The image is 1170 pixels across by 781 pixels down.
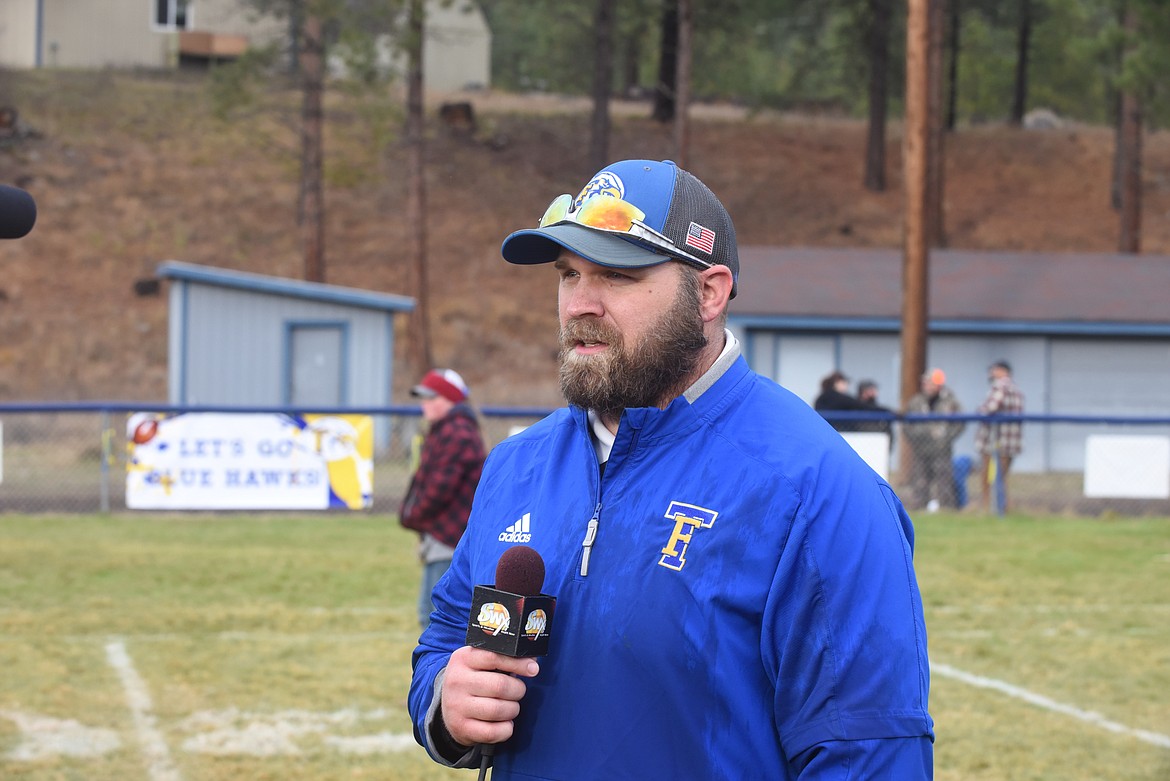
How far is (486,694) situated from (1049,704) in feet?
21.7

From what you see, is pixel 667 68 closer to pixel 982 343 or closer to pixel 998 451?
pixel 982 343

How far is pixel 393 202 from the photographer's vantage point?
143ft

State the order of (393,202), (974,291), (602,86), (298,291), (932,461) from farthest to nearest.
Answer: (393,202) < (602,86) < (974,291) < (298,291) < (932,461)

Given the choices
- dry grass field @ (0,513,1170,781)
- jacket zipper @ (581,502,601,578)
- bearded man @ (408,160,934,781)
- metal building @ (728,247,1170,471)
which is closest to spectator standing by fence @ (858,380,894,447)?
dry grass field @ (0,513,1170,781)

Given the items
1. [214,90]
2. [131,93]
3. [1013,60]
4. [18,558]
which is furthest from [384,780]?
[1013,60]

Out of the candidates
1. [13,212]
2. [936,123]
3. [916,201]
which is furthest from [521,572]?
[936,123]

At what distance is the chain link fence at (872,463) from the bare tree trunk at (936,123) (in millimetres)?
4137

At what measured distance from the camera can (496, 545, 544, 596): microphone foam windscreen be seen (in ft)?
8.04

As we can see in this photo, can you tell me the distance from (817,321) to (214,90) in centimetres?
1538

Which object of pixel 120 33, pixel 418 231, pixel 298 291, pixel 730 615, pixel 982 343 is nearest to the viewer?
pixel 730 615

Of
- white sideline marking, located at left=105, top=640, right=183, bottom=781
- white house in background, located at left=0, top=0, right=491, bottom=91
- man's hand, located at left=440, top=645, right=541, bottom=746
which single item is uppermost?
white house in background, located at left=0, top=0, right=491, bottom=91

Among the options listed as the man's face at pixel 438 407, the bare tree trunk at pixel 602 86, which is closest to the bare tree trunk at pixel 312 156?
the bare tree trunk at pixel 602 86

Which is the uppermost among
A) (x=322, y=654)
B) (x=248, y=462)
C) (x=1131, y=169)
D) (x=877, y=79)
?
(x=877, y=79)

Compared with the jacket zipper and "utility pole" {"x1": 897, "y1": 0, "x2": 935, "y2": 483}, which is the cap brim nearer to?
the jacket zipper
